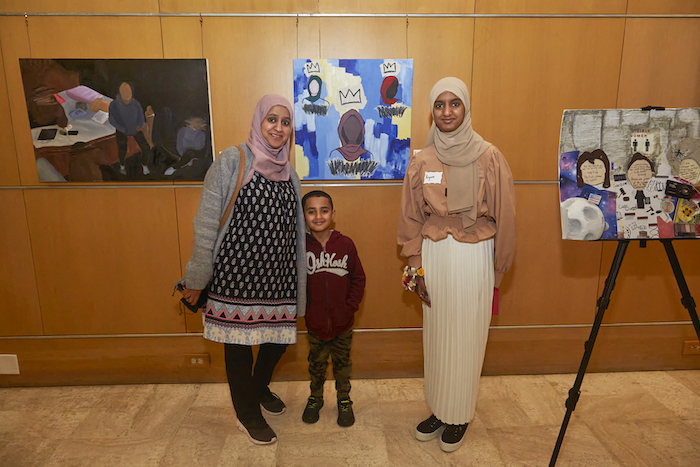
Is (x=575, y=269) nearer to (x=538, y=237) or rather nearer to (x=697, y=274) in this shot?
(x=538, y=237)

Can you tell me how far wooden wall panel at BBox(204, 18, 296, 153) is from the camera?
244cm

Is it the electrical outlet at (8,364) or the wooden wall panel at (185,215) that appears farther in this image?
the electrical outlet at (8,364)

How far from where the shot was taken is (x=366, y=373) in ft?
9.40

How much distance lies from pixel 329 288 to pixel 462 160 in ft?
3.15

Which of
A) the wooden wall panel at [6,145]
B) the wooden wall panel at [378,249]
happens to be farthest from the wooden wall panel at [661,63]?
the wooden wall panel at [6,145]

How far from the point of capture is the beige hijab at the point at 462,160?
188 centimetres

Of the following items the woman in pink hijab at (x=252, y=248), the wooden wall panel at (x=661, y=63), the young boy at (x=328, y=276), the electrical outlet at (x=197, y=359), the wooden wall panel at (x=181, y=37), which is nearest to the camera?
the woman in pink hijab at (x=252, y=248)

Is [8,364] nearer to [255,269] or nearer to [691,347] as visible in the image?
[255,269]

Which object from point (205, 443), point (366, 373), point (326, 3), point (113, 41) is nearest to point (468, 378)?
point (366, 373)

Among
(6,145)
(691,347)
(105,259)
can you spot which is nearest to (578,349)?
(691,347)

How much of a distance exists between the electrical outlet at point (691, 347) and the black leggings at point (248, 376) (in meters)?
2.85

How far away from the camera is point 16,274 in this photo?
104 inches

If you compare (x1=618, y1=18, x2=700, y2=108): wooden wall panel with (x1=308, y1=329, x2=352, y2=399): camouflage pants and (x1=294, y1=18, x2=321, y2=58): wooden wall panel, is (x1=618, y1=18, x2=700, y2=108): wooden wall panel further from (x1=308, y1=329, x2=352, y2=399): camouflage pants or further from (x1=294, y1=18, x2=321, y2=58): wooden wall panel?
(x1=308, y1=329, x2=352, y2=399): camouflage pants

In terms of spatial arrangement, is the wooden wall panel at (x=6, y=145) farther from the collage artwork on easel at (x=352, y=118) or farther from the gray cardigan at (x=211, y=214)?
the collage artwork on easel at (x=352, y=118)
